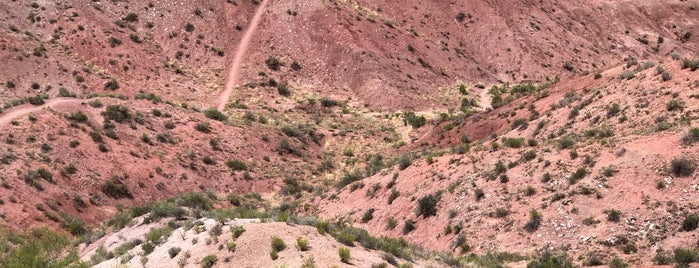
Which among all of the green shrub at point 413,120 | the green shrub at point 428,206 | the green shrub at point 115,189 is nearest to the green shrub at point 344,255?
the green shrub at point 428,206

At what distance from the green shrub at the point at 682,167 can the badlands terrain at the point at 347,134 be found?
0.13 ft

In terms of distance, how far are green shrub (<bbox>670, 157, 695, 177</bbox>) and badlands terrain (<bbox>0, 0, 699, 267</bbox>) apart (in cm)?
4

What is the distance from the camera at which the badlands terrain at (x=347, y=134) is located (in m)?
23.5

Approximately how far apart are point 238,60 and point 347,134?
687 inches

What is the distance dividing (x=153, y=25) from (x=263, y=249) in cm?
5647

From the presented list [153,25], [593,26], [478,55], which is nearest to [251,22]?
[153,25]

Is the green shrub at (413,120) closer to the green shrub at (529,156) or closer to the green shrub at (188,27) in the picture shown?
the green shrub at (188,27)

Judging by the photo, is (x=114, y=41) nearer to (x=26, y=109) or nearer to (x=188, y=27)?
(x=188, y=27)

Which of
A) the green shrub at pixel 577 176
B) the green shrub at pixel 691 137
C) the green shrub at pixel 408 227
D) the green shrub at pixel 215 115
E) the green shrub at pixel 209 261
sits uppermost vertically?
the green shrub at pixel 691 137

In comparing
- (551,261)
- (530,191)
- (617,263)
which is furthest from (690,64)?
(551,261)

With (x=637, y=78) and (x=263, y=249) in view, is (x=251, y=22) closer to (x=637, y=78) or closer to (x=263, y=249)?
(x=637, y=78)

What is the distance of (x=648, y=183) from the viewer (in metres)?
25.1

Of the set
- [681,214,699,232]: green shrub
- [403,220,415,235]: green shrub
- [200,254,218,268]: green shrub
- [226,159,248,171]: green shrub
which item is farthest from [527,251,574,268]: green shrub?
[226,159,248,171]: green shrub

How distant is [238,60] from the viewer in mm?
68438
